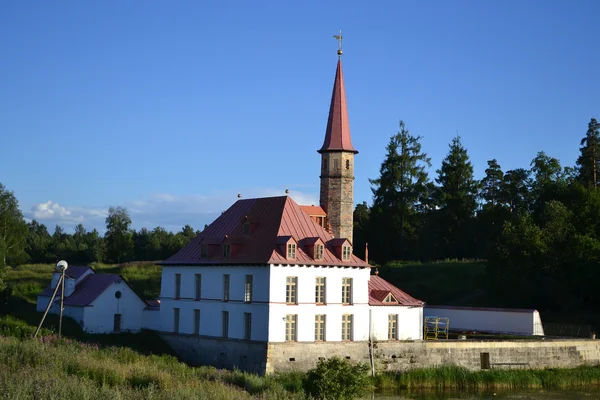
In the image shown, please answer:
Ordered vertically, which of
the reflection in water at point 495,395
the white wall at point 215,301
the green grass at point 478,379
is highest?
the white wall at point 215,301

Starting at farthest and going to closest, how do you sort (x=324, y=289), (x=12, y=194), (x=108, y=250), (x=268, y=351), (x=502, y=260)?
(x=108, y=250) → (x=12, y=194) → (x=502, y=260) → (x=324, y=289) → (x=268, y=351)

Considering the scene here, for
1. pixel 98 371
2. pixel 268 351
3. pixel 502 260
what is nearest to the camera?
pixel 98 371

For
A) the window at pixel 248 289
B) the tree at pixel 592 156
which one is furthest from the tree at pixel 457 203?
the window at pixel 248 289

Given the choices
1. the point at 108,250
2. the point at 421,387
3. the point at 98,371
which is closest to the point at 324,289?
the point at 421,387

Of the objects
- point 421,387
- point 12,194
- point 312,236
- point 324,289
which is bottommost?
point 421,387

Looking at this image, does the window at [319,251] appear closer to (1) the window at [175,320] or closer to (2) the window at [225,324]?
(2) the window at [225,324]

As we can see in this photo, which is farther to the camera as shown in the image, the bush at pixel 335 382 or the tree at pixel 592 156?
the tree at pixel 592 156

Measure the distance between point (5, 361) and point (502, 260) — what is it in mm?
37299

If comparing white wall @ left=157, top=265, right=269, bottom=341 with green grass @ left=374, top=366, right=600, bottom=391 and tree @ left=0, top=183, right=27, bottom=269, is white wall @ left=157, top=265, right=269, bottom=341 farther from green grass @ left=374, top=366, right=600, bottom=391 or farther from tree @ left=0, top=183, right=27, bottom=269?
tree @ left=0, top=183, right=27, bottom=269

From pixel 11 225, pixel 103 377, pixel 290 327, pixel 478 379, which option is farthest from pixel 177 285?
pixel 11 225

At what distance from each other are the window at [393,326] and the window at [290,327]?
644cm

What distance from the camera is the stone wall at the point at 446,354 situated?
3884 centimetres

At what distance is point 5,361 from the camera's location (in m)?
28.7

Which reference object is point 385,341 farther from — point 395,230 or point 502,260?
point 395,230
